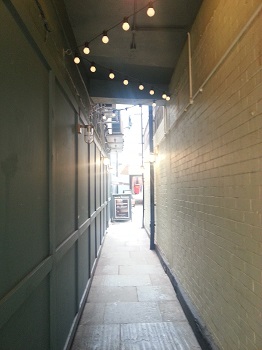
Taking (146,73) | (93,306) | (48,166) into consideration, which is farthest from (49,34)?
(93,306)

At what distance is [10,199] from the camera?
5.16 ft

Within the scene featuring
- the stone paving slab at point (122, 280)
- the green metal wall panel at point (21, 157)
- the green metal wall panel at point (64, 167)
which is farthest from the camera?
the stone paving slab at point (122, 280)

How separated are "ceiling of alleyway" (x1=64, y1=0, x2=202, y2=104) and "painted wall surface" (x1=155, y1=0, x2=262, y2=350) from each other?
1.03 ft

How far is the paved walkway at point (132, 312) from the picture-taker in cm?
331

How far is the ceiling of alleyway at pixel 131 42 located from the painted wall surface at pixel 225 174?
1.03 ft

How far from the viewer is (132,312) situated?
408 centimetres

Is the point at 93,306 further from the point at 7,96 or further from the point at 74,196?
the point at 7,96

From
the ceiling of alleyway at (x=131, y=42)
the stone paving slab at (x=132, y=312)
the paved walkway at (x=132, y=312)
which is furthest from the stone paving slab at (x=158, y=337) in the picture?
the ceiling of alleyway at (x=131, y=42)

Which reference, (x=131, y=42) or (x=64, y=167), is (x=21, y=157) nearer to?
(x=64, y=167)

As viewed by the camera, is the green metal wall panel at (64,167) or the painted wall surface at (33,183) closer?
the painted wall surface at (33,183)

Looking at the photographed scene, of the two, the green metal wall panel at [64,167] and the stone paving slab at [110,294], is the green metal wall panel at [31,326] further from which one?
the stone paving slab at [110,294]

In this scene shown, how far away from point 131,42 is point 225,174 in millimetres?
2447

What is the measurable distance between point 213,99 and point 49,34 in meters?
1.67

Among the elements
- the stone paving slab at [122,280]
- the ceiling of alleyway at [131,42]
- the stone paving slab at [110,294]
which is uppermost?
the ceiling of alleyway at [131,42]
